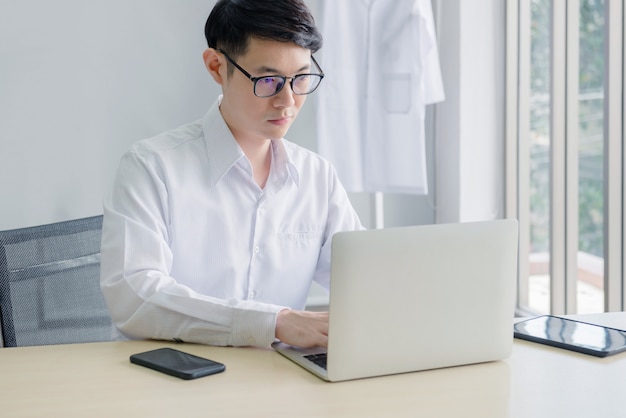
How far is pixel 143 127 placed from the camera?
302cm

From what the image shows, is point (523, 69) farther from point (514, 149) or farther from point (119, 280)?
point (119, 280)

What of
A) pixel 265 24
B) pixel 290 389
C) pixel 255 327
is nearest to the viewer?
pixel 290 389

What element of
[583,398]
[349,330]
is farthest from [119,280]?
[583,398]

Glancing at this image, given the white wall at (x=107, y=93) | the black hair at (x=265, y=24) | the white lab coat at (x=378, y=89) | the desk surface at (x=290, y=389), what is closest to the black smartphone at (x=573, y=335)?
the desk surface at (x=290, y=389)

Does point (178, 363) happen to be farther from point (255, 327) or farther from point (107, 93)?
point (107, 93)

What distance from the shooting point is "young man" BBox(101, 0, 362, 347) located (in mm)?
1567

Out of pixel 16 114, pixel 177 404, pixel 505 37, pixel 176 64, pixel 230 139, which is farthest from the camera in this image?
pixel 505 37

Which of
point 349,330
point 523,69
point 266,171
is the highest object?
point 523,69

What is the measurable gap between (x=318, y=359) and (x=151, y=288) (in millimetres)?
375

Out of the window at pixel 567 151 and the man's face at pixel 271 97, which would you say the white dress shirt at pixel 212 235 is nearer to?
the man's face at pixel 271 97

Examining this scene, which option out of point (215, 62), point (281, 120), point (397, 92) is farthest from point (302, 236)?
point (397, 92)

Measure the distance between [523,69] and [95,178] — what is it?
1629mm

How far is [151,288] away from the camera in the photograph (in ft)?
5.15

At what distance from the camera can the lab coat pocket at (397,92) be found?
299 centimetres
